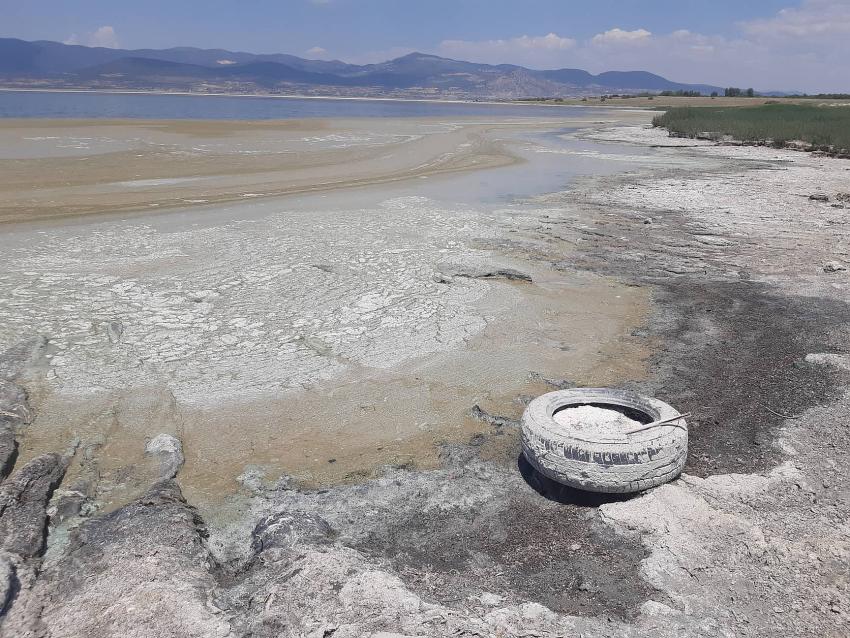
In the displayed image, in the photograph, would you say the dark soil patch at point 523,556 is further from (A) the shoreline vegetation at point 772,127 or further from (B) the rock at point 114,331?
(A) the shoreline vegetation at point 772,127

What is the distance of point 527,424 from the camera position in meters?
4.41

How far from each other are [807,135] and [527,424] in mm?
30522

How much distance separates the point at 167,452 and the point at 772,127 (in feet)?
115

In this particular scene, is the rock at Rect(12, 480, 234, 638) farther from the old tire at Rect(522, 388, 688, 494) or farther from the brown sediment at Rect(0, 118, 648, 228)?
the brown sediment at Rect(0, 118, 648, 228)

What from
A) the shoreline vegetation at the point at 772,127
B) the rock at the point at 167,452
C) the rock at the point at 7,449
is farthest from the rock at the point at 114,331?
the shoreline vegetation at the point at 772,127

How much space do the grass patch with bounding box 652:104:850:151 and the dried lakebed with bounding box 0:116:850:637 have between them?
23726mm

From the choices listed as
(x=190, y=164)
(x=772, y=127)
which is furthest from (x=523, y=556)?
(x=772, y=127)

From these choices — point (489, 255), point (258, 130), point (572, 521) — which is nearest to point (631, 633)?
point (572, 521)

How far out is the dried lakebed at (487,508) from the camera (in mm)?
3082

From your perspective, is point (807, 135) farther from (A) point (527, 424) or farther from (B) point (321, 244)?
Result: (A) point (527, 424)

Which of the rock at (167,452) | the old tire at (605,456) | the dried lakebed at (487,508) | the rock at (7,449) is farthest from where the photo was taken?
the rock at (167,452)

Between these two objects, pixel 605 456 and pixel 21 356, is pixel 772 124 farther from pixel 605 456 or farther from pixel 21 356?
pixel 21 356

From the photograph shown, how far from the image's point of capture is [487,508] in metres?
4.04

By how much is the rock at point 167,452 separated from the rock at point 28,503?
0.61 meters
